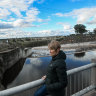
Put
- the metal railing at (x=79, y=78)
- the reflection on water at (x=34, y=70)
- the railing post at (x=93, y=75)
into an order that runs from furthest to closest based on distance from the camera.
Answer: the reflection on water at (x=34, y=70), the railing post at (x=93, y=75), the metal railing at (x=79, y=78)

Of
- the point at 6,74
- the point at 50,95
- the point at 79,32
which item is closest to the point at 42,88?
the point at 50,95

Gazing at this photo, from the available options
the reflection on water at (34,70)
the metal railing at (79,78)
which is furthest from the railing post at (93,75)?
the reflection on water at (34,70)

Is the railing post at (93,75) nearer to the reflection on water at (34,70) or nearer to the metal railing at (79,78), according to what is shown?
the metal railing at (79,78)

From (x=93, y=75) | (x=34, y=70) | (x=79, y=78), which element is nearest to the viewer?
(x=79, y=78)

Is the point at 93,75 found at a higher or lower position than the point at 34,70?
higher

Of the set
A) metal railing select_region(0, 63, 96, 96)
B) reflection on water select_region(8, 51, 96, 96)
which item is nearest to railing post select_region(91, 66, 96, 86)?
metal railing select_region(0, 63, 96, 96)

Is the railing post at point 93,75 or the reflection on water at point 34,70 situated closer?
the railing post at point 93,75

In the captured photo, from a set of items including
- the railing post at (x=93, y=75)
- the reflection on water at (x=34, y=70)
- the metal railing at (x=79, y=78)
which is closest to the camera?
the metal railing at (x=79, y=78)

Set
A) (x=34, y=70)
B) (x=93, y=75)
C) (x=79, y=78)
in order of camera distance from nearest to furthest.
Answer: (x=79, y=78) → (x=93, y=75) → (x=34, y=70)

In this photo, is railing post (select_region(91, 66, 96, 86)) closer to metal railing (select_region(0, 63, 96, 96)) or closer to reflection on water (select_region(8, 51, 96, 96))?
metal railing (select_region(0, 63, 96, 96))

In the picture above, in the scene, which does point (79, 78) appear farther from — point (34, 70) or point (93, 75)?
point (34, 70)

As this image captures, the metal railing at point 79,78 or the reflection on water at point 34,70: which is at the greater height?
the metal railing at point 79,78

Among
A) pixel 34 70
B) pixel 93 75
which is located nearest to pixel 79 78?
pixel 93 75

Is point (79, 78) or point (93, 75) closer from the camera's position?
point (79, 78)
